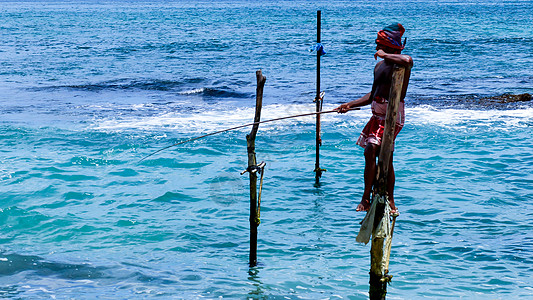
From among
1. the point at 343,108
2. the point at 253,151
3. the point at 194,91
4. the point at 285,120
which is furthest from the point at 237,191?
the point at 194,91

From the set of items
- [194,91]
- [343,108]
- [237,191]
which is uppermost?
[343,108]

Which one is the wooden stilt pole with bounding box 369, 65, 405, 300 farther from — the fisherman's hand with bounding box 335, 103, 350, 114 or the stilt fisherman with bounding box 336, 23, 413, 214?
the fisherman's hand with bounding box 335, 103, 350, 114

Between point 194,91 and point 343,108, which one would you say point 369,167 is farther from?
point 194,91

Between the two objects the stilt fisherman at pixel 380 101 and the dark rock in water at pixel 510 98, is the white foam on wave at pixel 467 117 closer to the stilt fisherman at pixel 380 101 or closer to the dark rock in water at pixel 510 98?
the dark rock in water at pixel 510 98

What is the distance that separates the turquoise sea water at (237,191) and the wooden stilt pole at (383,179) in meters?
1.37

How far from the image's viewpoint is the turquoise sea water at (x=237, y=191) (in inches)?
309

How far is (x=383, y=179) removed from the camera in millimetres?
5789

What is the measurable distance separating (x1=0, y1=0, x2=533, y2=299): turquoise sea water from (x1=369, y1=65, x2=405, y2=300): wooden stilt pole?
4.50 feet

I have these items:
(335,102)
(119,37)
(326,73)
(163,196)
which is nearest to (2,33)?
(119,37)

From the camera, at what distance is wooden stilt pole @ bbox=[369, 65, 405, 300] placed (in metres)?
5.63

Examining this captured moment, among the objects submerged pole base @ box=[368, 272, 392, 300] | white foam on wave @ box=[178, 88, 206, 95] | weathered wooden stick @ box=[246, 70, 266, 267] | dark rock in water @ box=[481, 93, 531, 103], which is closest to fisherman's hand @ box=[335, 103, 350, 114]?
weathered wooden stick @ box=[246, 70, 266, 267]

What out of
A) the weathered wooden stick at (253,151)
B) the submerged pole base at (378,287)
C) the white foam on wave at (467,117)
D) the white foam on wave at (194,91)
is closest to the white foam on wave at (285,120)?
the white foam on wave at (467,117)

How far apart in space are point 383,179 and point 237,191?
644 centimetres

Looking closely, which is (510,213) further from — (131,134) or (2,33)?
(2,33)
